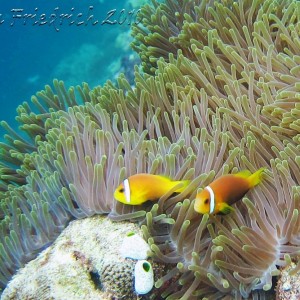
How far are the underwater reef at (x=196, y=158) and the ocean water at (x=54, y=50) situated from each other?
9.15 m

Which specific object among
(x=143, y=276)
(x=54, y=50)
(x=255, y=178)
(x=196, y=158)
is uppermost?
(x=54, y=50)

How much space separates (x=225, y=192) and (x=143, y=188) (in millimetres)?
422

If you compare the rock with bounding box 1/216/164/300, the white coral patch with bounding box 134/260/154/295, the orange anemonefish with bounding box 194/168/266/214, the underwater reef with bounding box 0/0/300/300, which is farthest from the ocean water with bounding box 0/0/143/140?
the white coral patch with bounding box 134/260/154/295

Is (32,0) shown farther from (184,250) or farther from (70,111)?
(184,250)

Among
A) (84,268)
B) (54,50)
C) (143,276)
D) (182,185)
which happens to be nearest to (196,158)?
(182,185)

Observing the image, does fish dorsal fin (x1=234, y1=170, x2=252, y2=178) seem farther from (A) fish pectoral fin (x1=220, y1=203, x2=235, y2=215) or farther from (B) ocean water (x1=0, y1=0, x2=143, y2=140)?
(B) ocean water (x1=0, y1=0, x2=143, y2=140)

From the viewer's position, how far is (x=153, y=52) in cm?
342

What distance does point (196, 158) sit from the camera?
2260mm

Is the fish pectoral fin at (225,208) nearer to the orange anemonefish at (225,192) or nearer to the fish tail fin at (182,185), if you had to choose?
the orange anemonefish at (225,192)

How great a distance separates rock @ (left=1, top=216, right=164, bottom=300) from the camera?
1990 millimetres

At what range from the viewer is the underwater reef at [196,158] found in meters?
1.98

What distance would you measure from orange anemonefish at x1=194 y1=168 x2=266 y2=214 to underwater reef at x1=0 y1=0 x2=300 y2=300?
0.24ft

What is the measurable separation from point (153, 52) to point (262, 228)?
1.99 meters

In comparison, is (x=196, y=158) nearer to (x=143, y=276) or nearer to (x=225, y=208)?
(x=225, y=208)
